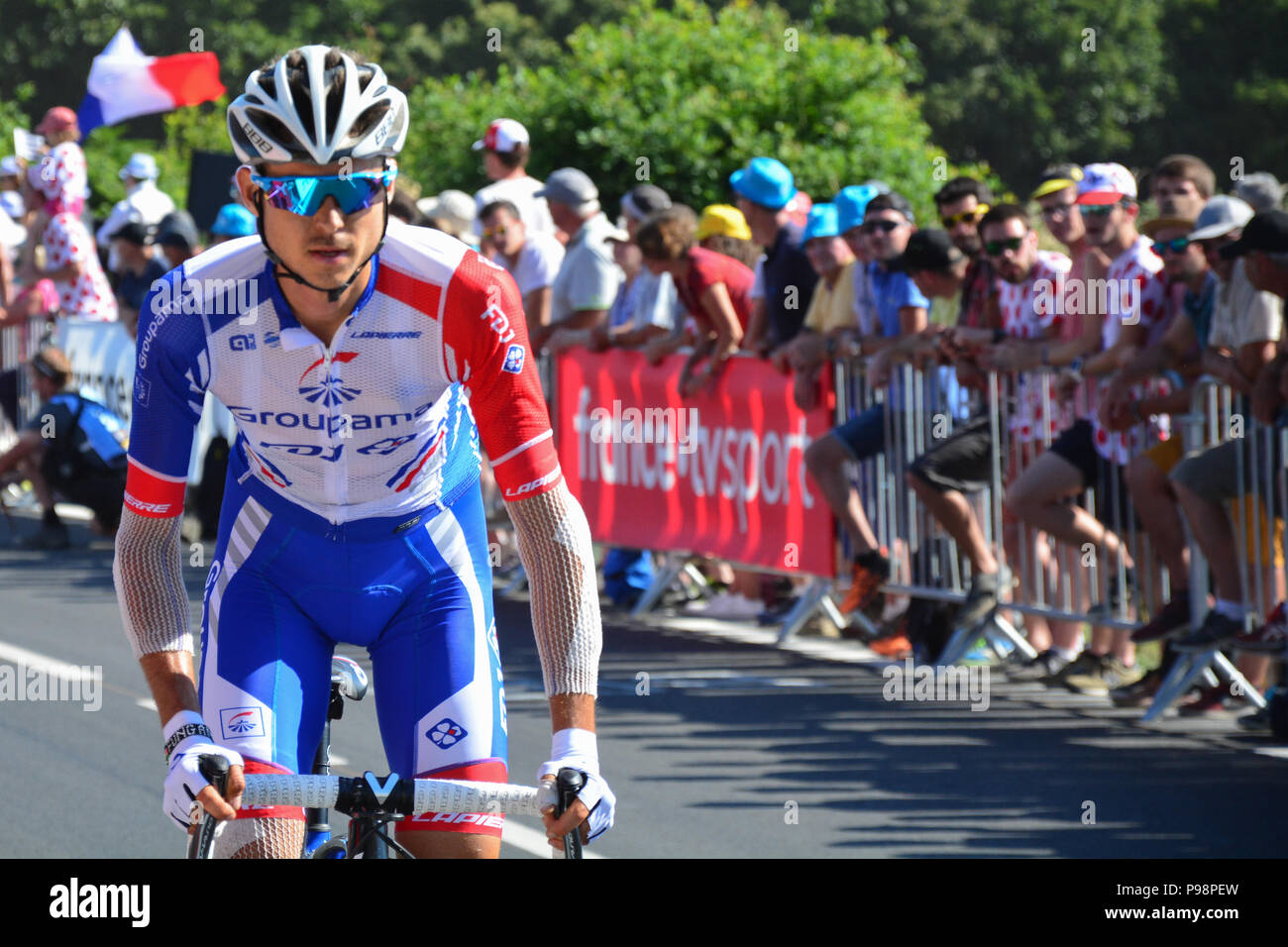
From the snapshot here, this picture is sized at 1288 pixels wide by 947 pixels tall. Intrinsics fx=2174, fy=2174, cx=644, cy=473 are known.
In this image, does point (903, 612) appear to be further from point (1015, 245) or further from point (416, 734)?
point (416, 734)

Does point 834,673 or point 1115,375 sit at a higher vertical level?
point 1115,375

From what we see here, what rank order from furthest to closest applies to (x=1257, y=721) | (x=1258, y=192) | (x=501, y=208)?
1. (x=501, y=208)
2. (x=1258, y=192)
3. (x=1257, y=721)

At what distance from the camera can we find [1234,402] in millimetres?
8773

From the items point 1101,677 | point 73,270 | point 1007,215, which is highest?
point 73,270

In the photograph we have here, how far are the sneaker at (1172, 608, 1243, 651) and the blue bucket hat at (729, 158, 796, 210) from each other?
3.80 m

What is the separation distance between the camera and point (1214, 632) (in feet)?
28.7

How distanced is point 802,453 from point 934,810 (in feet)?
12.9

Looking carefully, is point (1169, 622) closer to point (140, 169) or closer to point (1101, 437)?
point (1101, 437)

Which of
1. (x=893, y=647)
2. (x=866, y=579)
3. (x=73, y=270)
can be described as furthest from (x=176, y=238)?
(x=893, y=647)

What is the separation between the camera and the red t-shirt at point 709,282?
11711 mm

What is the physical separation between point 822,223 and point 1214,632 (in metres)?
3.45

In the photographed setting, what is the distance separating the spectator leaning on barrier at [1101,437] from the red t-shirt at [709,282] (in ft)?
8.21
